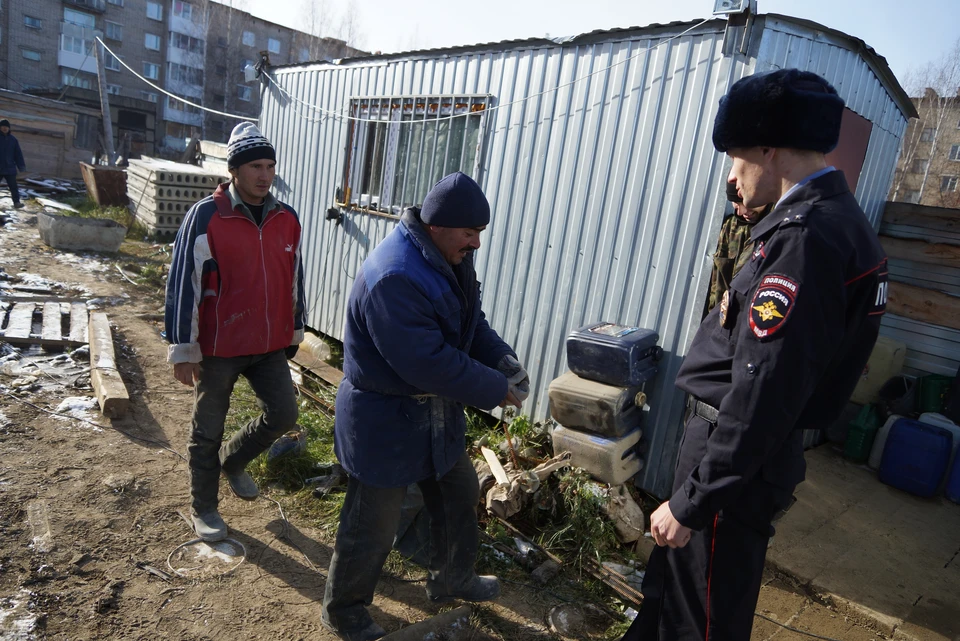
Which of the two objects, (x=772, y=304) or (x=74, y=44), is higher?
(x=74, y=44)

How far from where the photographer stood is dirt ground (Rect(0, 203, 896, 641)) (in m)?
2.72

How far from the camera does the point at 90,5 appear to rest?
4091cm

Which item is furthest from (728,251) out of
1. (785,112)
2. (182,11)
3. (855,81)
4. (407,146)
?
(182,11)

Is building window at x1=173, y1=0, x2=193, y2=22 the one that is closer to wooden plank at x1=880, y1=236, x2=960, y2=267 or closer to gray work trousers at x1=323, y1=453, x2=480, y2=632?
wooden plank at x1=880, y1=236, x2=960, y2=267

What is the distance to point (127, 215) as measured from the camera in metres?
12.7

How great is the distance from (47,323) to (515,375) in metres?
5.83

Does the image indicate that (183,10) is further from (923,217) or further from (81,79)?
(923,217)

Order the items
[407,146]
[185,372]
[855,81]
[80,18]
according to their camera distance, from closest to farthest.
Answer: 1. [185,372]
2. [855,81]
3. [407,146]
4. [80,18]

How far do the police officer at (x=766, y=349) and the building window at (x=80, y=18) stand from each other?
52.0 meters

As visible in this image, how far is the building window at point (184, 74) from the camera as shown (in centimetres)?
4378

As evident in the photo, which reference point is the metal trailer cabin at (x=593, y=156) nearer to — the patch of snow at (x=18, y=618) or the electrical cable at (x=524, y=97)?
the electrical cable at (x=524, y=97)

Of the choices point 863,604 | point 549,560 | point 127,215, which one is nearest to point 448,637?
point 549,560

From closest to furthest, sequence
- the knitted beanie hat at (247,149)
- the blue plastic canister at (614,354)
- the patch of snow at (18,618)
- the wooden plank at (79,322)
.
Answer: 1. the patch of snow at (18,618)
2. the knitted beanie hat at (247,149)
3. the blue plastic canister at (614,354)
4. the wooden plank at (79,322)

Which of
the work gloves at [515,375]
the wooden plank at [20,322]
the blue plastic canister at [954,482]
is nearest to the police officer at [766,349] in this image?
the work gloves at [515,375]
